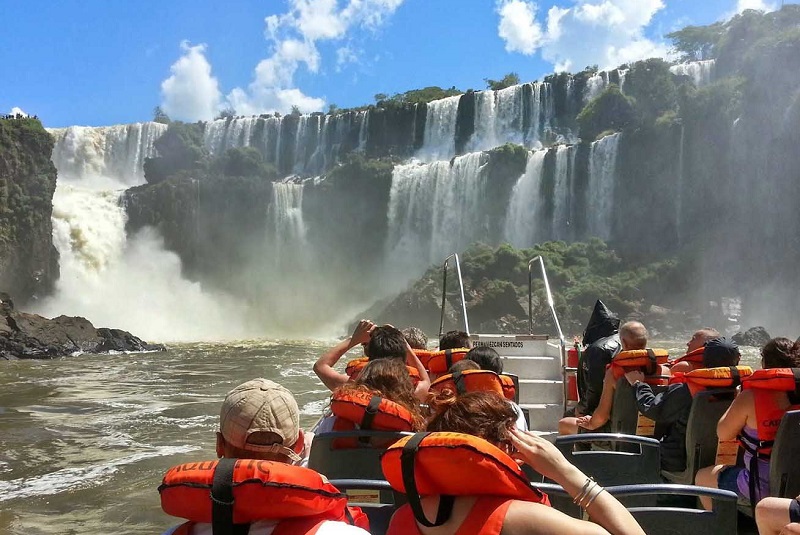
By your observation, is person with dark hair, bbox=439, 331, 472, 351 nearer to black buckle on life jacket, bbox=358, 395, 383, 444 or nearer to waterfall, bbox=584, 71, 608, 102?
black buckle on life jacket, bbox=358, 395, 383, 444

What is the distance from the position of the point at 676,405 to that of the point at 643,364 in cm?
55

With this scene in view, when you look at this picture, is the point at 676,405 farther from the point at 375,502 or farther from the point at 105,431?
the point at 105,431

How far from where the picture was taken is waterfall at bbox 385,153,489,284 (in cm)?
4012

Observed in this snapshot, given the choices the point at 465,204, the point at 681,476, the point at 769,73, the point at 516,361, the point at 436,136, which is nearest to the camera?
the point at 681,476

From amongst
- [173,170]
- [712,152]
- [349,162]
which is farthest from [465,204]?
[173,170]

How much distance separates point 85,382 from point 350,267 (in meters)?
30.1

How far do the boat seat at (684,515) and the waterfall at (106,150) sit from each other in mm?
51638

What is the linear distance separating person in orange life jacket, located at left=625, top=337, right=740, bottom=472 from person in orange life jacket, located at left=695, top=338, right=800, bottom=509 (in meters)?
0.38

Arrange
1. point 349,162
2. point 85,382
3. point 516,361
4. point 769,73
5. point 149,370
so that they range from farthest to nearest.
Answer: point 349,162 < point 769,73 < point 149,370 < point 85,382 < point 516,361

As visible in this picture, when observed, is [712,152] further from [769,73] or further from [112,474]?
[112,474]

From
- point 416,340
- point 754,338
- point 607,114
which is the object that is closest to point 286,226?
point 607,114

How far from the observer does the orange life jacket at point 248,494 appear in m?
1.66

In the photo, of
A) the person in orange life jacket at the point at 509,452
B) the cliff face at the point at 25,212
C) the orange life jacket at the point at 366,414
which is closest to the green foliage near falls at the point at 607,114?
the cliff face at the point at 25,212

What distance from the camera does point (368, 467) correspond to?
3.10 m
